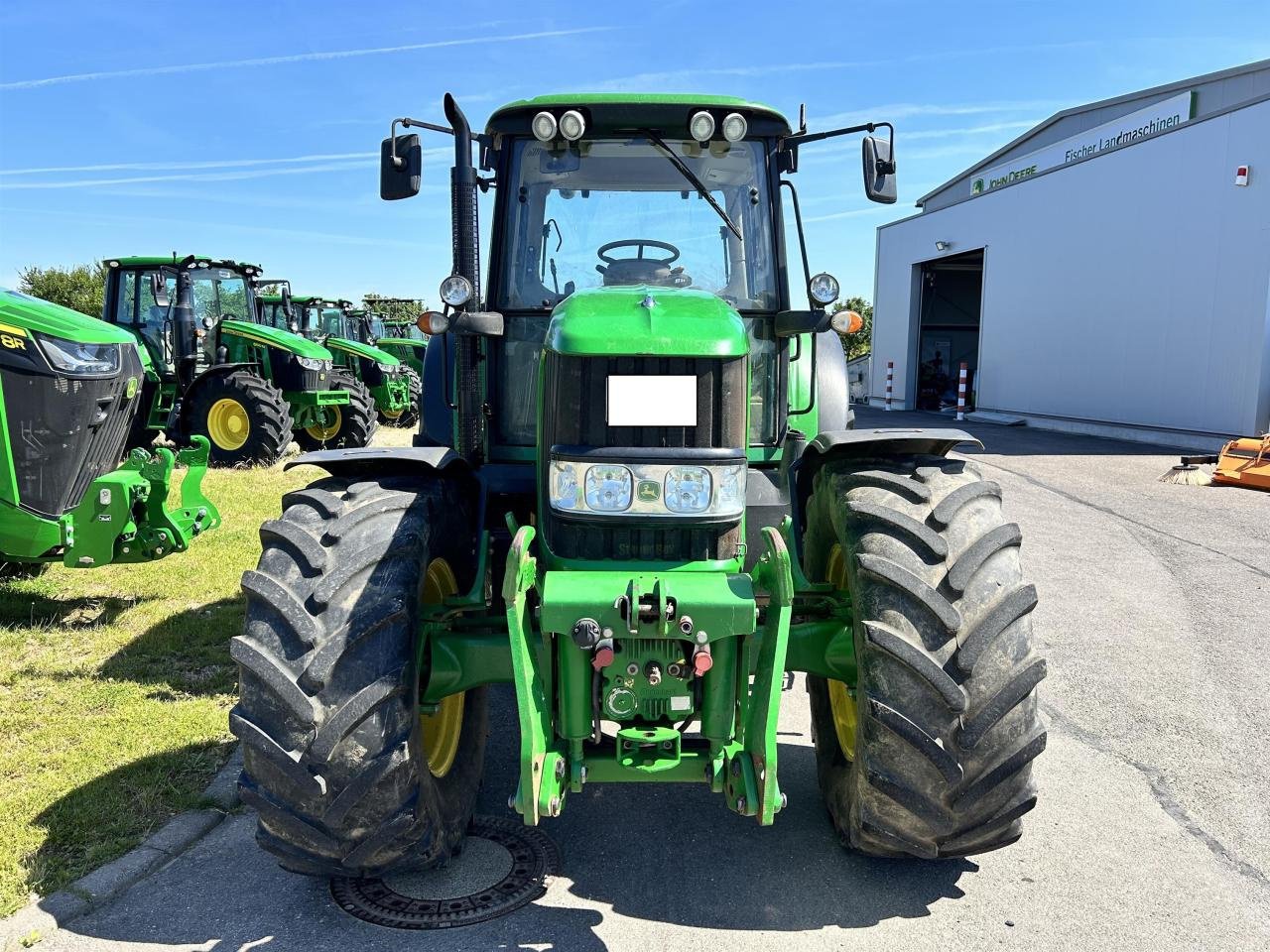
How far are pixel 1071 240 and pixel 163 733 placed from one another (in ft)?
64.1

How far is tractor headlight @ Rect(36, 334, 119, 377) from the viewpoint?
525 centimetres

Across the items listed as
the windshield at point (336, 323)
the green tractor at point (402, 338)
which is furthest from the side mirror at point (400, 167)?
the windshield at point (336, 323)

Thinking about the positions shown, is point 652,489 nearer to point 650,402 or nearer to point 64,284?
point 650,402

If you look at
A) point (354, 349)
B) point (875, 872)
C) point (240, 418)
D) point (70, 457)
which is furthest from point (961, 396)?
point (875, 872)

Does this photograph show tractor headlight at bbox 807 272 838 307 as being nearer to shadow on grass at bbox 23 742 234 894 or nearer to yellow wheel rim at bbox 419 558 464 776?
yellow wheel rim at bbox 419 558 464 776

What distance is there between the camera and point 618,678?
271 cm

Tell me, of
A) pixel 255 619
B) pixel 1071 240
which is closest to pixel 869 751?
pixel 255 619

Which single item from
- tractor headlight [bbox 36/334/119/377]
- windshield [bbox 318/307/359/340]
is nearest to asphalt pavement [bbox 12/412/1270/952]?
tractor headlight [bbox 36/334/119/377]

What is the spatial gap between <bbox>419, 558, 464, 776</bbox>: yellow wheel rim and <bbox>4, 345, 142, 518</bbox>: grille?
317 centimetres

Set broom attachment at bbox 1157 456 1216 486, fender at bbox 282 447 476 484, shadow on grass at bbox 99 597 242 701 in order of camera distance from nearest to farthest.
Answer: fender at bbox 282 447 476 484 → shadow on grass at bbox 99 597 242 701 → broom attachment at bbox 1157 456 1216 486

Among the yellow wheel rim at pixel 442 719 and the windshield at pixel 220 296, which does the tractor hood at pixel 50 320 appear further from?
the windshield at pixel 220 296

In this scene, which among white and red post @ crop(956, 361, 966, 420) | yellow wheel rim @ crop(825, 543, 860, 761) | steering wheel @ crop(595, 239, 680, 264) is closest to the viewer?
yellow wheel rim @ crop(825, 543, 860, 761)

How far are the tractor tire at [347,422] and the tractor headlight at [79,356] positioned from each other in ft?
27.5

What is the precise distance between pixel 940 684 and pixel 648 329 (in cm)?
131
